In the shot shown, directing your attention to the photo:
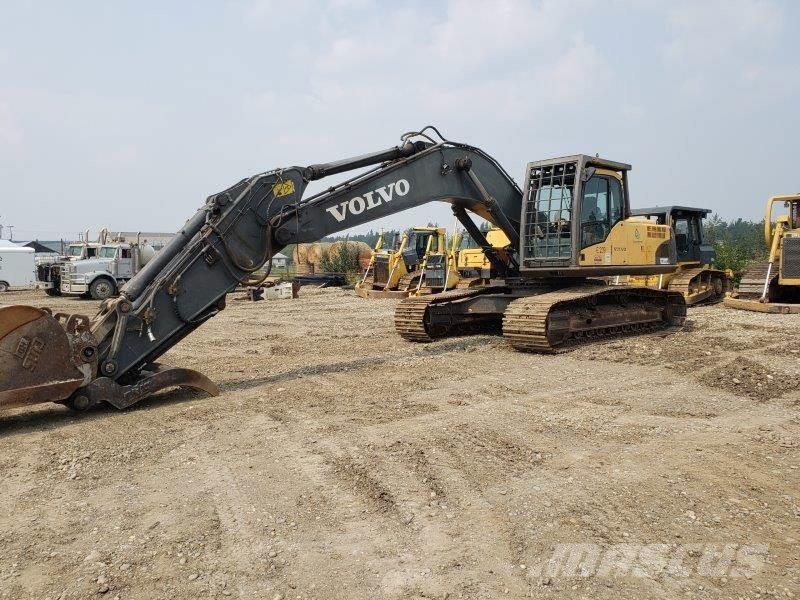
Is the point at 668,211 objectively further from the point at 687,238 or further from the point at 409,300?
the point at 409,300

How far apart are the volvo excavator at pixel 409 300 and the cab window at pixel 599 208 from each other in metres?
0.03

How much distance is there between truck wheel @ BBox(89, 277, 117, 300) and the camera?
82.0ft

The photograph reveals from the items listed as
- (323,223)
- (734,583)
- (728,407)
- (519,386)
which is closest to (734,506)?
(734,583)

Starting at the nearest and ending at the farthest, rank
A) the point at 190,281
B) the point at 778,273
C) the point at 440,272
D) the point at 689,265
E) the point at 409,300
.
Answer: the point at 190,281 < the point at 409,300 < the point at 778,273 < the point at 689,265 < the point at 440,272

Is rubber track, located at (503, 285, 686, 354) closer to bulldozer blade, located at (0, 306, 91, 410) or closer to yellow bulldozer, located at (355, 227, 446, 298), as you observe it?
bulldozer blade, located at (0, 306, 91, 410)

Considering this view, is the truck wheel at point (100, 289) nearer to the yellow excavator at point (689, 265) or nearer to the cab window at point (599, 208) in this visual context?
the yellow excavator at point (689, 265)

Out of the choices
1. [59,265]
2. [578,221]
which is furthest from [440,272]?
[59,265]

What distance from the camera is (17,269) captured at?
108ft

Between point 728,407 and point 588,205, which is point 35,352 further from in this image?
point 588,205

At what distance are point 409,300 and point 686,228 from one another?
35.3 ft

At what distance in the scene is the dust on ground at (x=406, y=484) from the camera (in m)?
3.12

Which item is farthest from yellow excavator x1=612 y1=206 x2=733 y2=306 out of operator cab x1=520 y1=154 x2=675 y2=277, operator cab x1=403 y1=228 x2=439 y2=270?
operator cab x1=403 y1=228 x2=439 y2=270

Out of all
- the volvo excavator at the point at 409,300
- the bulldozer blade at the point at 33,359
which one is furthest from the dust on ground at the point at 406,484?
the volvo excavator at the point at 409,300

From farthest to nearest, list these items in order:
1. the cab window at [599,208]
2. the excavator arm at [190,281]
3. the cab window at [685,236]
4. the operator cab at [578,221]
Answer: the cab window at [685,236] → the cab window at [599,208] → the operator cab at [578,221] → the excavator arm at [190,281]
